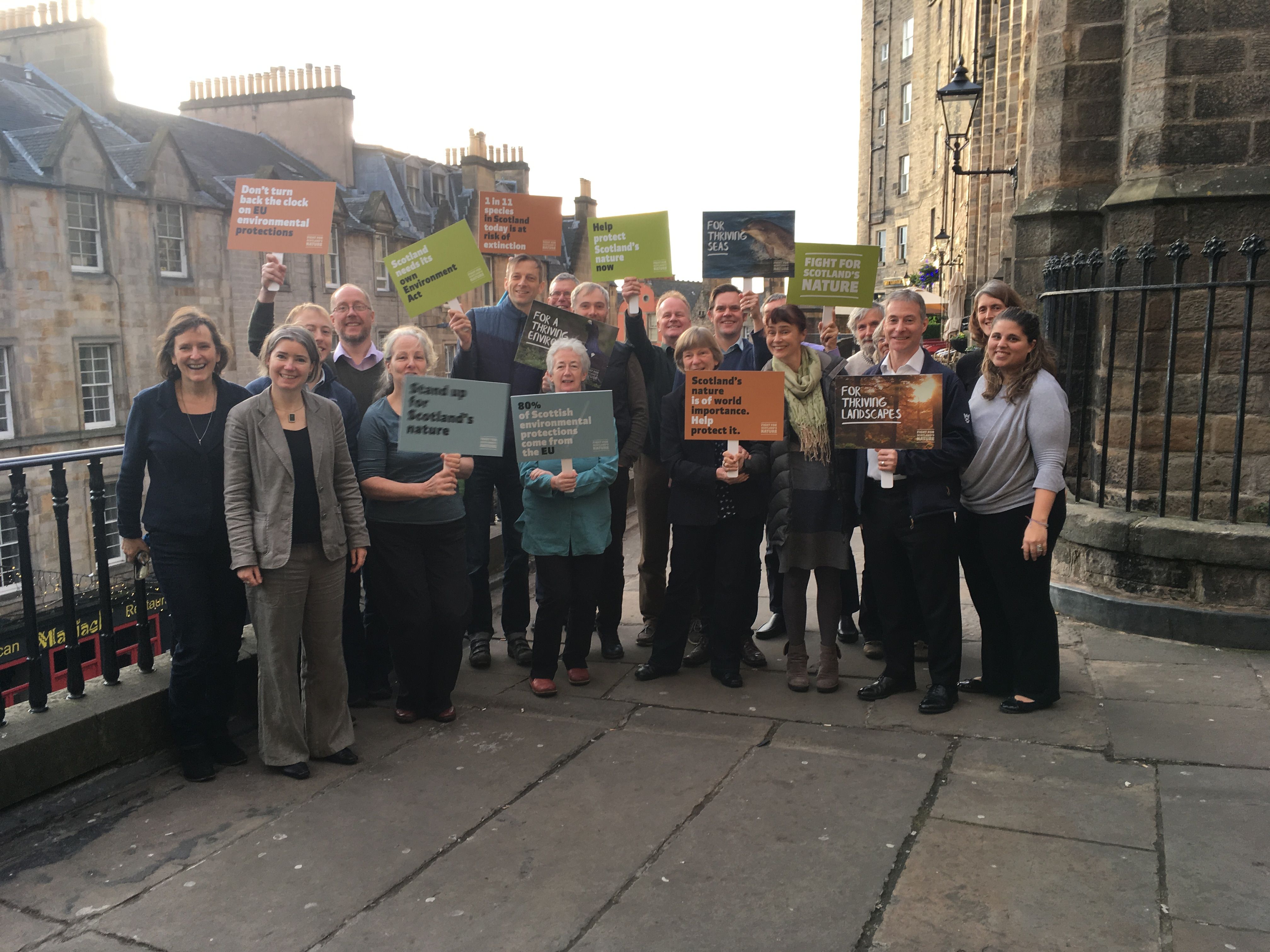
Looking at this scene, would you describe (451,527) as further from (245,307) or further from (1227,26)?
(245,307)

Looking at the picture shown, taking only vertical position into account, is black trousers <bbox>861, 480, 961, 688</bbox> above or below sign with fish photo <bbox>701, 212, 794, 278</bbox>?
below

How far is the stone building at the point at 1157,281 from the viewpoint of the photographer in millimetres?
5906

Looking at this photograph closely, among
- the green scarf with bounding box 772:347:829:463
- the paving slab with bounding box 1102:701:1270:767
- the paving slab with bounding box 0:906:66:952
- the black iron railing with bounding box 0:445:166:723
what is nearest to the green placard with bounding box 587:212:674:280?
the green scarf with bounding box 772:347:829:463

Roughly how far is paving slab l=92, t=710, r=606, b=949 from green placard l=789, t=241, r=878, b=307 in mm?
3232

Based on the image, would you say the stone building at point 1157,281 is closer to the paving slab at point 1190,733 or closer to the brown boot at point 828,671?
the paving slab at point 1190,733

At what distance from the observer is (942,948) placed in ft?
9.49

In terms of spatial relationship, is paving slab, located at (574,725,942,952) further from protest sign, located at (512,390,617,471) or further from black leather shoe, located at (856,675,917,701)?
protest sign, located at (512,390,617,471)

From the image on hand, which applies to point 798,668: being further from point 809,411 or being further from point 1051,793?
point 1051,793

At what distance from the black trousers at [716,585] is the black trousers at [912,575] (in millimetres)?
622

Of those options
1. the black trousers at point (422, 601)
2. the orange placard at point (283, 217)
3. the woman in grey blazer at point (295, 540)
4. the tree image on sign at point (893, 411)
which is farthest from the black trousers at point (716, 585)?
the orange placard at point (283, 217)

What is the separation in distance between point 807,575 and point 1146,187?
327cm

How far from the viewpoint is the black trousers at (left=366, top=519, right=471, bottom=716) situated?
4.84 m

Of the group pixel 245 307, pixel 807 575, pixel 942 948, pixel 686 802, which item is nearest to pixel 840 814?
pixel 686 802

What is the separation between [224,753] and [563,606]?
170 centimetres
